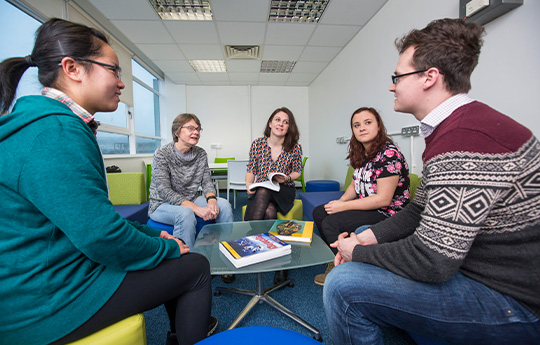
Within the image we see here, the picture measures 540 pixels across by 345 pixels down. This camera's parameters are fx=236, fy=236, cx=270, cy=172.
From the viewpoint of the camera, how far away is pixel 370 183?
64.3 inches

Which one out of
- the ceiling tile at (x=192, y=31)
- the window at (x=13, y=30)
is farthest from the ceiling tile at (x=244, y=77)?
the window at (x=13, y=30)

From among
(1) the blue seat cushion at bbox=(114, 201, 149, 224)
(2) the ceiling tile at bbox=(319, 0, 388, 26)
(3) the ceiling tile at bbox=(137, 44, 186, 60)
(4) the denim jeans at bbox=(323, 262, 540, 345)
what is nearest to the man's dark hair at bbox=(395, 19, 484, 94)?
(4) the denim jeans at bbox=(323, 262, 540, 345)

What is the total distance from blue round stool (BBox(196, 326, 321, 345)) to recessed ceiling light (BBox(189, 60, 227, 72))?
471 centimetres

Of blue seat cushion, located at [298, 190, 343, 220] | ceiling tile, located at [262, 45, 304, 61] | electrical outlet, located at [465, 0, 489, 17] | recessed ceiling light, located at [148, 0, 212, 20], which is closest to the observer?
electrical outlet, located at [465, 0, 489, 17]

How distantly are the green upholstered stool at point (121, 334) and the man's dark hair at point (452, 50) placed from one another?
1.25 metres

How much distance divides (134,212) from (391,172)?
215cm

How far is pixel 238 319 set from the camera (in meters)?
1.28

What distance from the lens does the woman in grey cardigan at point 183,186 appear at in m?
1.81

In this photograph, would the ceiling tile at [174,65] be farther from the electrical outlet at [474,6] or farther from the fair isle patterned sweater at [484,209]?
the fair isle patterned sweater at [484,209]

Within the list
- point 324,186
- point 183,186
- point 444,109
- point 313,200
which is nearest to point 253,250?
point 444,109

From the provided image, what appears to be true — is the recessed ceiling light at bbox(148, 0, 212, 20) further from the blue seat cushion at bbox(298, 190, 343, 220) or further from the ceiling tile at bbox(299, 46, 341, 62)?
the blue seat cushion at bbox(298, 190, 343, 220)

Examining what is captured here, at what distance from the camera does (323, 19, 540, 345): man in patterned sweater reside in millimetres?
577

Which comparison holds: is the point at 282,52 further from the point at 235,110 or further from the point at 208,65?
the point at 235,110

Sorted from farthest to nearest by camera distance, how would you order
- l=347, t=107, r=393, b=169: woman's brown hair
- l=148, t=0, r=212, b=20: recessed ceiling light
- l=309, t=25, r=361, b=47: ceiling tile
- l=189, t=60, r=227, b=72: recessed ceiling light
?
l=189, t=60, r=227, b=72: recessed ceiling light
l=309, t=25, r=361, b=47: ceiling tile
l=148, t=0, r=212, b=20: recessed ceiling light
l=347, t=107, r=393, b=169: woman's brown hair
